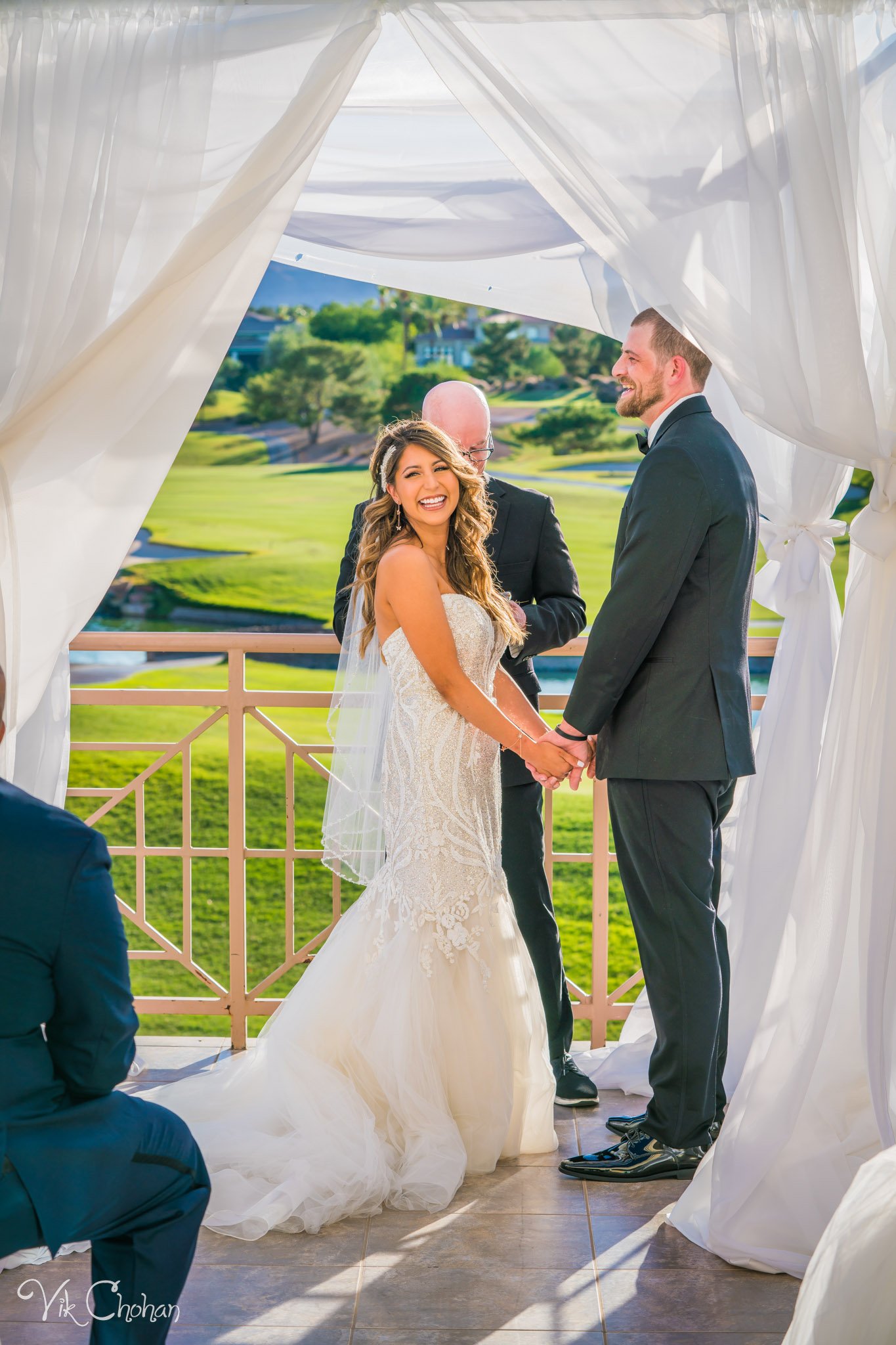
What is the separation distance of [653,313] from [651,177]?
0.48 metres

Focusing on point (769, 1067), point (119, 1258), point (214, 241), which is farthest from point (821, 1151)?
point (214, 241)

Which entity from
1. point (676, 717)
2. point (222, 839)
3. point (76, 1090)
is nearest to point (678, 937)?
point (676, 717)

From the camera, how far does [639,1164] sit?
113 inches

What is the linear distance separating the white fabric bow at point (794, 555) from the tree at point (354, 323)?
9.42 meters

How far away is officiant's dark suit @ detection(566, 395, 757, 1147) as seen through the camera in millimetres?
2797

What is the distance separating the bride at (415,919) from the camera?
110 inches

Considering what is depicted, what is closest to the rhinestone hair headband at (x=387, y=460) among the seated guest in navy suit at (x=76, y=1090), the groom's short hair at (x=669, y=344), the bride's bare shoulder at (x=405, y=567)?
the bride's bare shoulder at (x=405, y=567)

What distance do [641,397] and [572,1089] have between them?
179 centimetres

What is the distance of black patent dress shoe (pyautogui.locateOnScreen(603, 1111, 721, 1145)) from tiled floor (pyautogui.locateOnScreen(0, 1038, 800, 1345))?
215mm

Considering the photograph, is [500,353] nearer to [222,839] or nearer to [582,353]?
[582,353]

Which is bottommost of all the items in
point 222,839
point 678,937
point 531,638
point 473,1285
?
point 222,839

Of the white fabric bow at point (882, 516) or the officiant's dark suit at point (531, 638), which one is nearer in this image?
the white fabric bow at point (882, 516)

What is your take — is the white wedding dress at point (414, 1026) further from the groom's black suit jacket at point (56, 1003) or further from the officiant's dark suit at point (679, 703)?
the groom's black suit jacket at point (56, 1003)

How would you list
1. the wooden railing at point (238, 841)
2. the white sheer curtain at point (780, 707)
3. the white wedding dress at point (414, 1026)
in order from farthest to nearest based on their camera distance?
1. the wooden railing at point (238, 841)
2. the white sheer curtain at point (780, 707)
3. the white wedding dress at point (414, 1026)
